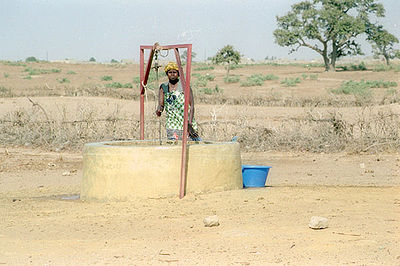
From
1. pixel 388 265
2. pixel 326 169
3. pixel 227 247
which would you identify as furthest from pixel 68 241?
pixel 326 169

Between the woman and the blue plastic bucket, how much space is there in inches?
28.5

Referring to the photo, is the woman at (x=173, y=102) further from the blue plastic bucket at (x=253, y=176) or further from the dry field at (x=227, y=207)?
the dry field at (x=227, y=207)

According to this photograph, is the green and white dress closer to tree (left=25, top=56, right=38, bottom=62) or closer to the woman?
the woman

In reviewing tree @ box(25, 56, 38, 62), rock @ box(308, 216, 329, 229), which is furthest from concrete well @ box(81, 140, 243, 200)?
tree @ box(25, 56, 38, 62)

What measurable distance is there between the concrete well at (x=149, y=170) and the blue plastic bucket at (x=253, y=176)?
2.01 ft

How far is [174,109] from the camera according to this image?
8.55 m

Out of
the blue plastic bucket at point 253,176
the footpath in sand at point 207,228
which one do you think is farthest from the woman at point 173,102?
the footpath in sand at point 207,228

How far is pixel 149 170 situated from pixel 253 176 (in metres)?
1.57

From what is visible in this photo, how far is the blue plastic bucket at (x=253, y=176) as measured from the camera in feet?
27.7

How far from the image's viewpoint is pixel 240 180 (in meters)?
8.12

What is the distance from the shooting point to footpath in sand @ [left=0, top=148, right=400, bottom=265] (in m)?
5.18

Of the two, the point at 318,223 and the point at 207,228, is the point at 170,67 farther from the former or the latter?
the point at 318,223

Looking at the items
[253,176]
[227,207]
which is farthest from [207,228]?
[253,176]

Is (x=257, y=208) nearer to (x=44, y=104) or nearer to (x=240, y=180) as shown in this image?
(x=240, y=180)
